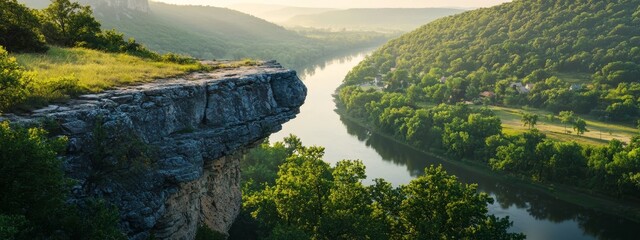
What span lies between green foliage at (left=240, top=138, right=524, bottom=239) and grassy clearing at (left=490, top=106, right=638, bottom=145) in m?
46.8

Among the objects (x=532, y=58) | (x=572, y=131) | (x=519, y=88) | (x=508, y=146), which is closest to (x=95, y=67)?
(x=508, y=146)

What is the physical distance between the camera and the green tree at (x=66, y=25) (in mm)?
29625

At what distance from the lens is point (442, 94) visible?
9556 centimetres

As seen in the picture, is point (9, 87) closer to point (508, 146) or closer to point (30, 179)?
point (30, 179)

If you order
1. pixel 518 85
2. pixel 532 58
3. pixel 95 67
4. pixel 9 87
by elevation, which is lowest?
pixel 518 85

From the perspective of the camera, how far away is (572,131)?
242ft

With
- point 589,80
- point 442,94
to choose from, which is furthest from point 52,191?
point 589,80

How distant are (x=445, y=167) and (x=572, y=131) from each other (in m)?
25.3

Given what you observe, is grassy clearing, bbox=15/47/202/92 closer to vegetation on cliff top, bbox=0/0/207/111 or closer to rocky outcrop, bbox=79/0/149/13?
vegetation on cliff top, bbox=0/0/207/111

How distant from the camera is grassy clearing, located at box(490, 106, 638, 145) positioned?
6919cm

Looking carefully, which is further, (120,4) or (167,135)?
(120,4)

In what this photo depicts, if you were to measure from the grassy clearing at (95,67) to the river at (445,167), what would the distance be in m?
35.7

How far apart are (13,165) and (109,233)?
127 inches

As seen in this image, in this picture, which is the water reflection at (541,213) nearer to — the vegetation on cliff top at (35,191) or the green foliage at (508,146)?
the green foliage at (508,146)
